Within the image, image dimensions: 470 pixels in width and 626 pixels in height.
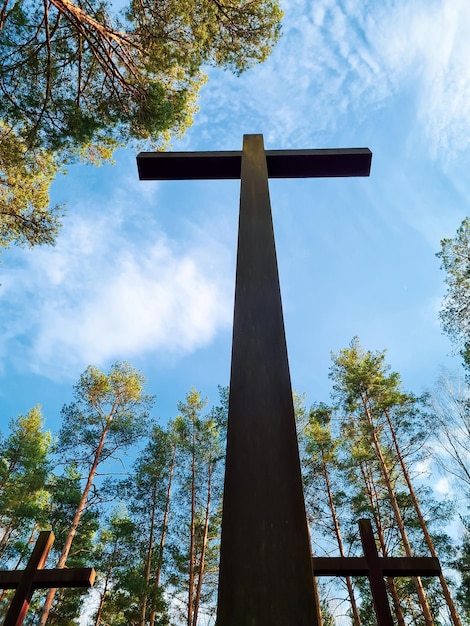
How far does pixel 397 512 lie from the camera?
9.44 metres

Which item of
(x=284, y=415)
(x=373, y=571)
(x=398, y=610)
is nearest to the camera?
(x=284, y=415)

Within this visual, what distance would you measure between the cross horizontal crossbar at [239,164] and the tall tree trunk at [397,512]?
29.7ft

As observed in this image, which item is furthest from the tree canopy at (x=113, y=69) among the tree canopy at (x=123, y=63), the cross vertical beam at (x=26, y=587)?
the cross vertical beam at (x=26, y=587)

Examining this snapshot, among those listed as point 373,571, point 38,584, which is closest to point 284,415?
point 373,571

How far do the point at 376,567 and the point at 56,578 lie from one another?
1.60m

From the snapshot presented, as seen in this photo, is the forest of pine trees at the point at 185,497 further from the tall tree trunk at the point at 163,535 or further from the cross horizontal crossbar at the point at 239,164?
the cross horizontal crossbar at the point at 239,164

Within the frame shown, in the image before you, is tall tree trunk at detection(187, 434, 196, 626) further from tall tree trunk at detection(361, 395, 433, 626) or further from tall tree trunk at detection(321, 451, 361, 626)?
tall tree trunk at detection(361, 395, 433, 626)

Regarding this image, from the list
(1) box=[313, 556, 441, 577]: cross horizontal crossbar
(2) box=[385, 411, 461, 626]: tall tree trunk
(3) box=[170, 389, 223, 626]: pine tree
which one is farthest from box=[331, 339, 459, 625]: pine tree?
(1) box=[313, 556, 441, 577]: cross horizontal crossbar

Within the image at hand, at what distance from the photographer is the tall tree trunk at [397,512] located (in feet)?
27.5

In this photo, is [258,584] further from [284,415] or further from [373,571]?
[373,571]

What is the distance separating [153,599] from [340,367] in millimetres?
9547

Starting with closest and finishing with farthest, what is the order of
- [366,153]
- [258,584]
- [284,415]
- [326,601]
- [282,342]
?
[258,584] < [284,415] < [282,342] < [366,153] < [326,601]

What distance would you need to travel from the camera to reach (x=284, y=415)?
1.07 meters

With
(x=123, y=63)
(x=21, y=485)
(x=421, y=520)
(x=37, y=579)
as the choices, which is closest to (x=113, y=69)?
(x=123, y=63)
